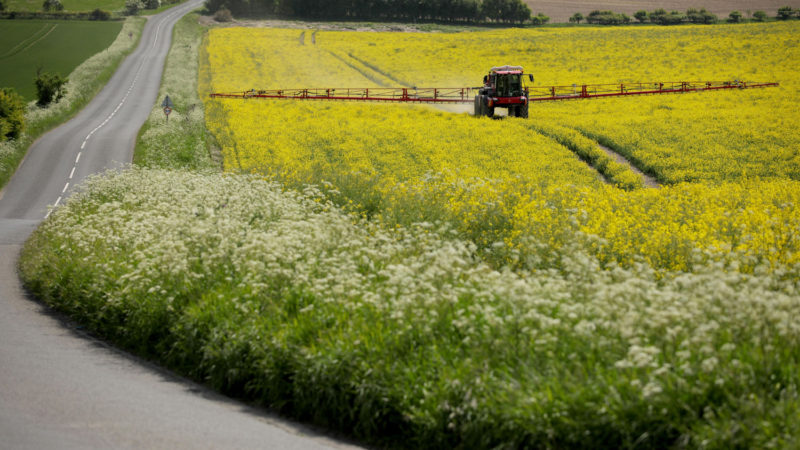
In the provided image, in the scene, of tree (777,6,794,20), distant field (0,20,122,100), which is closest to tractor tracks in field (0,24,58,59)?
distant field (0,20,122,100)

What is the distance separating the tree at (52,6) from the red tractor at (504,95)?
9822cm

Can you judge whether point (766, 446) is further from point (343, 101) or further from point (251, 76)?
point (251, 76)

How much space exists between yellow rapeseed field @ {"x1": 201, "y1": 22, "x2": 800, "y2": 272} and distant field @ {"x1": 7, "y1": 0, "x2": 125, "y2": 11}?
56960 mm

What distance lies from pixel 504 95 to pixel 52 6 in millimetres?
100835

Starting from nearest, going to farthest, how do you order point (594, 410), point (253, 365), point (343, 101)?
point (594, 410), point (253, 365), point (343, 101)

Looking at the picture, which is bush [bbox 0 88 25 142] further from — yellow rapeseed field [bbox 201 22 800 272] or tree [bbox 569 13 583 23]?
tree [bbox 569 13 583 23]

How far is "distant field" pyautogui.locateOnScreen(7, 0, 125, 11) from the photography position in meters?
116

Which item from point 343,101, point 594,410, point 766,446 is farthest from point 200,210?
point 343,101

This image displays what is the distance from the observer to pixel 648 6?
11431cm

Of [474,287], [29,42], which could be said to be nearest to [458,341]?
[474,287]

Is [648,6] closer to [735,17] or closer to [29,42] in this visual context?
[735,17]

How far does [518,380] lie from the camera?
7.65 m

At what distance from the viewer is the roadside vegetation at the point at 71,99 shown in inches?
1581

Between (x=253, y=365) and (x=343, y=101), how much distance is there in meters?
42.3
